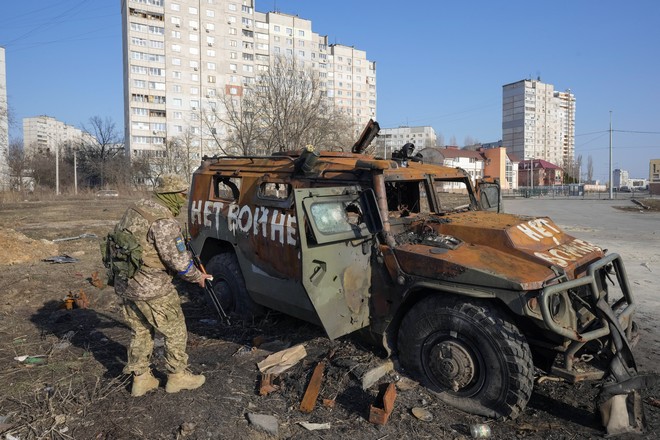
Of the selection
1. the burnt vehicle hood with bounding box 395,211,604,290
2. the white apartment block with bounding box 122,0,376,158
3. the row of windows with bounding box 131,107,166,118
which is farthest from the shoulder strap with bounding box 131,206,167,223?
the row of windows with bounding box 131,107,166,118

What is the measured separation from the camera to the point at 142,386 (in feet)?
13.1

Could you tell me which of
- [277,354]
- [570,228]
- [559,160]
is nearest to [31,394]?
[277,354]

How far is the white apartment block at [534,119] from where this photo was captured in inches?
3718

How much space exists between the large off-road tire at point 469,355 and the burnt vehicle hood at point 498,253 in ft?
0.85

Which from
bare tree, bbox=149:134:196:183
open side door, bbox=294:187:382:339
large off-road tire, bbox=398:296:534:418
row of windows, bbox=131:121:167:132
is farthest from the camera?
row of windows, bbox=131:121:167:132

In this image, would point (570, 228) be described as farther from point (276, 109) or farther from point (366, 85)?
point (366, 85)

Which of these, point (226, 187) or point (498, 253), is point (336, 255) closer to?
point (498, 253)

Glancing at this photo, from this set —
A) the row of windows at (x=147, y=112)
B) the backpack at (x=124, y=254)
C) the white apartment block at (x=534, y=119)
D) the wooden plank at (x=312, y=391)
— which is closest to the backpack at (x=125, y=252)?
the backpack at (x=124, y=254)

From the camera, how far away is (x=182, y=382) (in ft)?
13.2

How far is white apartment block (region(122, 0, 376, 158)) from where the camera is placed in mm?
65938

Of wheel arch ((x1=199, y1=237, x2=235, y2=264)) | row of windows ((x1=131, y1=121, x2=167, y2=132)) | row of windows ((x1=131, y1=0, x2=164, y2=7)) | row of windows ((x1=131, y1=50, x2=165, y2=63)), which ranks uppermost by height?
row of windows ((x1=131, y1=0, x2=164, y2=7))

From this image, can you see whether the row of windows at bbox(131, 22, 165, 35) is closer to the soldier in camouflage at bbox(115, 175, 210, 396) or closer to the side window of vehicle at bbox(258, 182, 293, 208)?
the side window of vehicle at bbox(258, 182, 293, 208)

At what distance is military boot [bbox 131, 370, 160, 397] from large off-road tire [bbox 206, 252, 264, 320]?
5.42 ft

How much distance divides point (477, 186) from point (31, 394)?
488 centimetres
